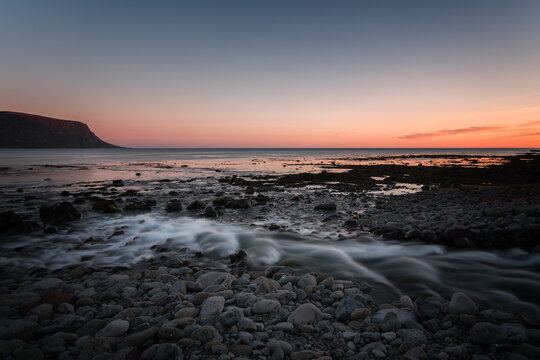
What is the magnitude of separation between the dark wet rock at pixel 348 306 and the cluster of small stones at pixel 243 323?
2 cm

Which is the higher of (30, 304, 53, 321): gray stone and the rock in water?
(30, 304, 53, 321): gray stone

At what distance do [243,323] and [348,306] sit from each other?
4.79ft

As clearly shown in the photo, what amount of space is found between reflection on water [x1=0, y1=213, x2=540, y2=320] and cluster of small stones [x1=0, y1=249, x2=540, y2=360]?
115 cm

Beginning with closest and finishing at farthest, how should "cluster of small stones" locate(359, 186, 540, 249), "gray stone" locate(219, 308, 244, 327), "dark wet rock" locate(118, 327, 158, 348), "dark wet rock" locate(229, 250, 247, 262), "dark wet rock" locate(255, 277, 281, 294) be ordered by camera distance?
"dark wet rock" locate(118, 327, 158, 348), "gray stone" locate(219, 308, 244, 327), "dark wet rock" locate(255, 277, 281, 294), "dark wet rock" locate(229, 250, 247, 262), "cluster of small stones" locate(359, 186, 540, 249)

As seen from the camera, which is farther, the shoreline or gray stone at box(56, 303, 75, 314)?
gray stone at box(56, 303, 75, 314)

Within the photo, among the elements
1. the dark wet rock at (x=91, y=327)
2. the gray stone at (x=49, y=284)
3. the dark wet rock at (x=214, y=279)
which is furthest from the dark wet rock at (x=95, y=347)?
the gray stone at (x=49, y=284)

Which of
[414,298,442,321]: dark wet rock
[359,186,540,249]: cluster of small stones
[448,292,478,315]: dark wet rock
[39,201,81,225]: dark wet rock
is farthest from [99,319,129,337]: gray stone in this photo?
[39,201,81,225]: dark wet rock

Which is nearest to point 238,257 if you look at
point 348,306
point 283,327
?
point 283,327

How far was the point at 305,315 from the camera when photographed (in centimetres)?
338

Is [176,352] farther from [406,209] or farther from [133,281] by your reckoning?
[406,209]

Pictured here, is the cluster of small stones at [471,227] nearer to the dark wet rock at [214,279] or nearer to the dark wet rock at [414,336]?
the dark wet rock at [414,336]

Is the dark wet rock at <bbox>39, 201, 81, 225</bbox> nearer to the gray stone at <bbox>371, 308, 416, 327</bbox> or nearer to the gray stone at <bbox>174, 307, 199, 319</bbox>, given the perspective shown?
the gray stone at <bbox>174, 307, 199, 319</bbox>

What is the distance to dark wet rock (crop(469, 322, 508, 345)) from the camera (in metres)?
2.78

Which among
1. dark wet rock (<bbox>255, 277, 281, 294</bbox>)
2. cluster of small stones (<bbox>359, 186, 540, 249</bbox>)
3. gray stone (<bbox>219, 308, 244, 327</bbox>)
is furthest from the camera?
cluster of small stones (<bbox>359, 186, 540, 249</bbox>)
